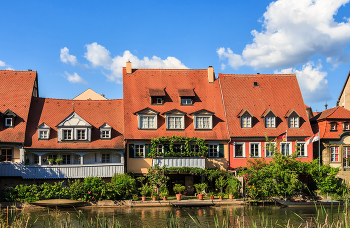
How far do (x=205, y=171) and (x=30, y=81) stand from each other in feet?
67.7

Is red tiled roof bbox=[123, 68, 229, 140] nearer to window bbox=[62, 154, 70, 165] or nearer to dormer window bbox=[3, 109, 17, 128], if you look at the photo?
window bbox=[62, 154, 70, 165]

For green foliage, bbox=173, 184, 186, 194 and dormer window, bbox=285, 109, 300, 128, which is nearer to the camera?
green foliage, bbox=173, 184, 186, 194

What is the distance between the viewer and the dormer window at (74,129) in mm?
32000

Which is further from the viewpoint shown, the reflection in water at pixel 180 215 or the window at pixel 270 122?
the window at pixel 270 122

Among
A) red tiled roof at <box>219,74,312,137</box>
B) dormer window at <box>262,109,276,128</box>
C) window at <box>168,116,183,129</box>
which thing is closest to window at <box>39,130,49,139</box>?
window at <box>168,116,183,129</box>

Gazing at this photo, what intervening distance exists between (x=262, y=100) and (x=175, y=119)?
10.2 m

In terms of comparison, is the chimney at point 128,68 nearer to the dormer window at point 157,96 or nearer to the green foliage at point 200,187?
the dormer window at point 157,96

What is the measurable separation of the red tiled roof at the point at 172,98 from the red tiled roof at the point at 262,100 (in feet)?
3.67

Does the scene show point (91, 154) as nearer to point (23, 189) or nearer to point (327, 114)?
point (23, 189)

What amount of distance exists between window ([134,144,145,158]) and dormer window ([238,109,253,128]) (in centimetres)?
1049

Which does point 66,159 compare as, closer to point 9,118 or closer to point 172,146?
point 9,118

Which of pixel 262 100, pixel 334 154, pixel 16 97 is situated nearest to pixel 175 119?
pixel 262 100

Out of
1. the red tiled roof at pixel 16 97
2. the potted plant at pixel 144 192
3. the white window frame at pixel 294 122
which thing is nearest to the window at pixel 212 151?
the potted plant at pixel 144 192

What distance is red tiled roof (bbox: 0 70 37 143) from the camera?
31.2 meters
